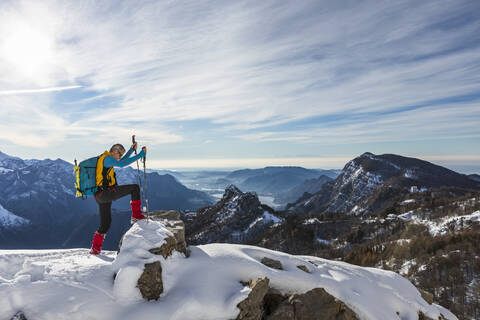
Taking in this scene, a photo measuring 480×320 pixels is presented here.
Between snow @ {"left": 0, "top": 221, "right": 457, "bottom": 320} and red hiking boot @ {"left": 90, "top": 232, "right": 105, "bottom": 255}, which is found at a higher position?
red hiking boot @ {"left": 90, "top": 232, "right": 105, "bottom": 255}

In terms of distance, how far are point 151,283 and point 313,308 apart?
7.47m

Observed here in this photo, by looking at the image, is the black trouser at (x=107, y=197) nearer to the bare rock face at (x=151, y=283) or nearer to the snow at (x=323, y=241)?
the bare rock face at (x=151, y=283)

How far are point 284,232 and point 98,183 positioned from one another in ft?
513

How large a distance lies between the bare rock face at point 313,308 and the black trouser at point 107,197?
9.23 metres

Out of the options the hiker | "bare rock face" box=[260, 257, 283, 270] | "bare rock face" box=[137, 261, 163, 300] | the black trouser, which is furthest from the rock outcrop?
the hiker

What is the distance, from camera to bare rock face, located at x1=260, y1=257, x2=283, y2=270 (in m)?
13.8

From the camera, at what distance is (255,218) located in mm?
198500

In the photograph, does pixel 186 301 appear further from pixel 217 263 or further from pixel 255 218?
pixel 255 218

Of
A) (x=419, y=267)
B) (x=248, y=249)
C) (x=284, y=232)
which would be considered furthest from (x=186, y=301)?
(x=284, y=232)

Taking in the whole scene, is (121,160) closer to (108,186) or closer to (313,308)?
(108,186)

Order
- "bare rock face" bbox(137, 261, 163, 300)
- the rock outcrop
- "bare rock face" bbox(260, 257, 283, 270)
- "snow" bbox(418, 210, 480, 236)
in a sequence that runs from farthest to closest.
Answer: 1. "snow" bbox(418, 210, 480, 236)
2. "bare rock face" bbox(260, 257, 283, 270)
3. the rock outcrop
4. "bare rock face" bbox(137, 261, 163, 300)

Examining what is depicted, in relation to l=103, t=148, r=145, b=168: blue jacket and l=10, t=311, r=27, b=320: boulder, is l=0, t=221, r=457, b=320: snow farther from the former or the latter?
l=103, t=148, r=145, b=168: blue jacket

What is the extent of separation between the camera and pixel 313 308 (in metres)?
11.5

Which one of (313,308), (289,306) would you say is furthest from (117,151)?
(313,308)
